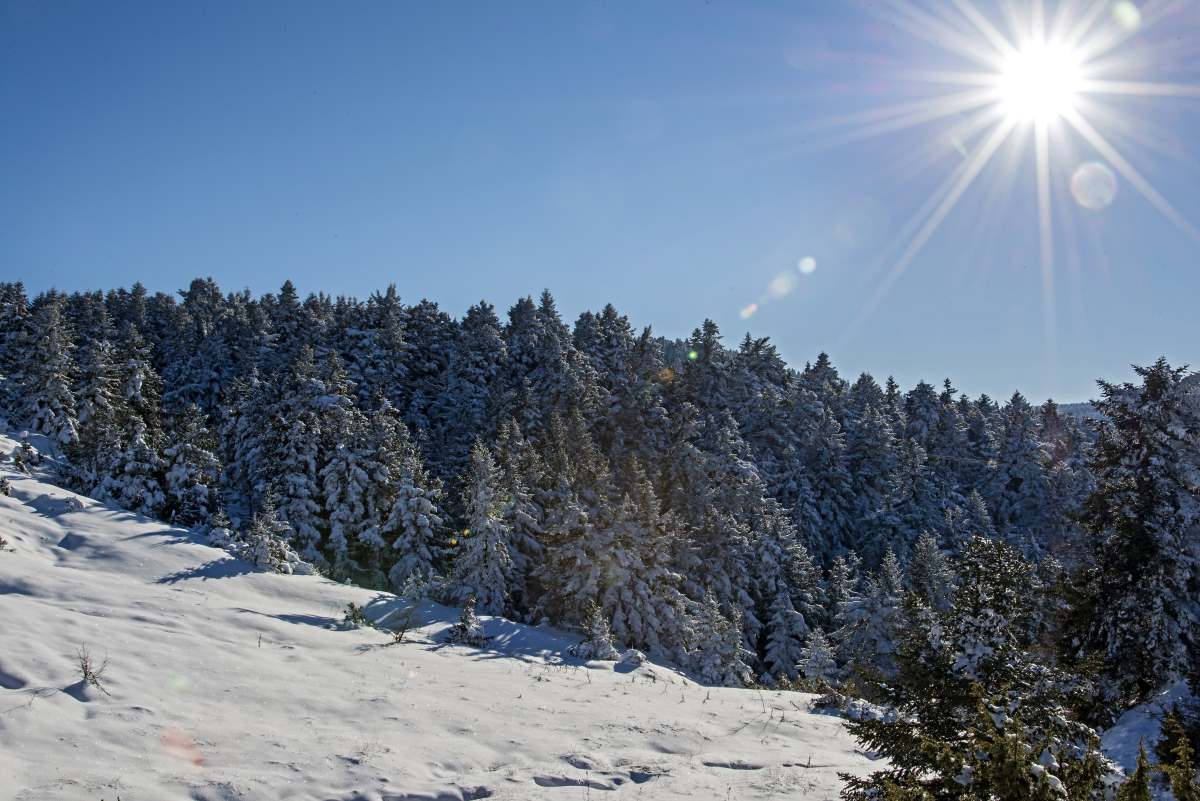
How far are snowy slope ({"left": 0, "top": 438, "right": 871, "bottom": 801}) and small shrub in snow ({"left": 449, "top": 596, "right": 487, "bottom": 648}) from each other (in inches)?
35.4

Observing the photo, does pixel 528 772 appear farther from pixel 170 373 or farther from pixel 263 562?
pixel 170 373

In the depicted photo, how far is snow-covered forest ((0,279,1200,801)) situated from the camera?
961 cm

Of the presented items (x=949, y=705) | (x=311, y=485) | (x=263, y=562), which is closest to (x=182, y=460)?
(x=311, y=485)

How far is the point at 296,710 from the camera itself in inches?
409

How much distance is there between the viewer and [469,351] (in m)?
60.5

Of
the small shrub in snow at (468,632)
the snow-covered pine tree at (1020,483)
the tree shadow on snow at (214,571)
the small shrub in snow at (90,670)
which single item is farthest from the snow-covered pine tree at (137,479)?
the snow-covered pine tree at (1020,483)

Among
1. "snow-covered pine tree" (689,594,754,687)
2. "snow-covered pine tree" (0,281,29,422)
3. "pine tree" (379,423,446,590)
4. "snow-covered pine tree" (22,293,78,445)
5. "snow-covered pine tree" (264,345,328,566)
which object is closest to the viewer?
"snow-covered pine tree" (689,594,754,687)

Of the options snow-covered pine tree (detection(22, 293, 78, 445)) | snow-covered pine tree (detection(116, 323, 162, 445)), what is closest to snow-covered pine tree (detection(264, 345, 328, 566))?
snow-covered pine tree (detection(116, 323, 162, 445))

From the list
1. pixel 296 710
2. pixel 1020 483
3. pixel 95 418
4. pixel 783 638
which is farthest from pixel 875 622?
pixel 95 418

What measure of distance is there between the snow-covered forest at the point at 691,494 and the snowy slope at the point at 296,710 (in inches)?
105

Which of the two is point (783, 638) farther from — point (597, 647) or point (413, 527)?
point (597, 647)

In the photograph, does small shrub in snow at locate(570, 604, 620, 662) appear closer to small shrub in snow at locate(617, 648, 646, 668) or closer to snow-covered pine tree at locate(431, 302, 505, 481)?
small shrub in snow at locate(617, 648, 646, 668)

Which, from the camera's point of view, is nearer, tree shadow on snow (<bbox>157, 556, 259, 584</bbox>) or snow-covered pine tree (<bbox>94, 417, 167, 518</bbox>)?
tree shadow on snow (<bbox>157, 556, 259, 584</bbox>)

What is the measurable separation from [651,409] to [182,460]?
34.5 metres
